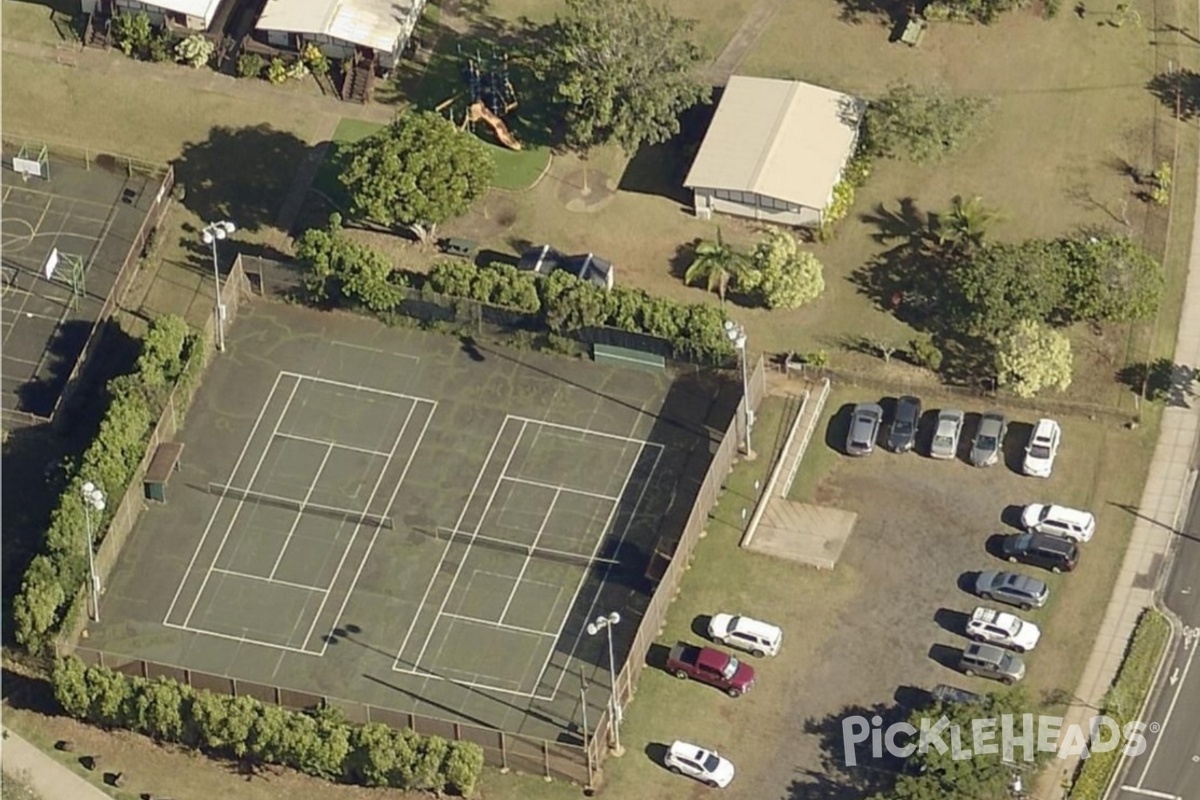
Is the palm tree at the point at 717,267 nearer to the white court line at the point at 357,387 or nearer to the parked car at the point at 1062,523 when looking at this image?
the white court line at the point at 357,387

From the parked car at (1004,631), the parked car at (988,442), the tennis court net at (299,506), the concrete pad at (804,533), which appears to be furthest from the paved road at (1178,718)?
the tennis court net at (299,506)

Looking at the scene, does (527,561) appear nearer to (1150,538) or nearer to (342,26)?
(1150,538)

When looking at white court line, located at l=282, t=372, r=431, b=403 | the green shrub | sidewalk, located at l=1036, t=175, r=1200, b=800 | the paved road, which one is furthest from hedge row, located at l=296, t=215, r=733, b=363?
the paved road

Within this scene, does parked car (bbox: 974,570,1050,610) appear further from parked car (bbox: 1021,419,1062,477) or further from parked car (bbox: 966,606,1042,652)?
parked car (bbox: 1021,419,1062,477)

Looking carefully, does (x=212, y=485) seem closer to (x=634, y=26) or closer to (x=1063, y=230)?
(x=634, y=26)

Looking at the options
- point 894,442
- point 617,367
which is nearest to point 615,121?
point 617,367

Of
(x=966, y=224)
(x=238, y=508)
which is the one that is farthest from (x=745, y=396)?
(x=238, y=508)
